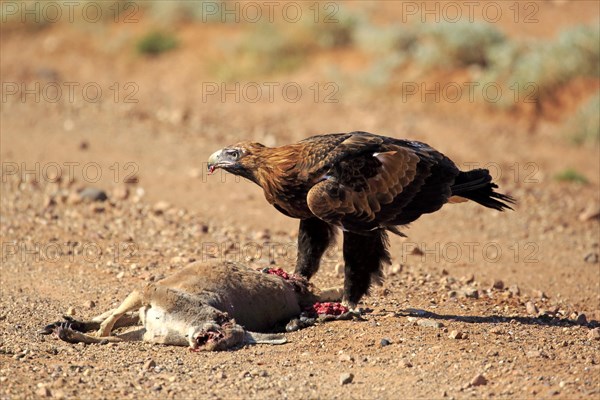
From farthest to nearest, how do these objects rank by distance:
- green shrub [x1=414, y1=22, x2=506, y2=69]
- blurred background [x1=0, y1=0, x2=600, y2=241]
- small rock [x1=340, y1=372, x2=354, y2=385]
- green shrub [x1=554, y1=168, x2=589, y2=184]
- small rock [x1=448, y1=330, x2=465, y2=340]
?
green shrub [x1=414, y1=22, x2=506, y2=69]
green shrub [x1=554, y1=168, x2=589, y2=184]
blurred background [x1=0, y1=0, x2=600, y2=241]
small rock [x1=448, y1=330, x2=465, y2=340]
small rock [x1=340, y1=372, x2=354, y2=385]

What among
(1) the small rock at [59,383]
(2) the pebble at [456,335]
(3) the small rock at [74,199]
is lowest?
(1) the small rock at [59,383]

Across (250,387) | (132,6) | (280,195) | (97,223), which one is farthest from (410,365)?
(132,6)

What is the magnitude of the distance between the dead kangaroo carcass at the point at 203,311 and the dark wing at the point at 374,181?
737 millimetres

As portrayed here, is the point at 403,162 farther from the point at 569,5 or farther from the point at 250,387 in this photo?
the point at 569,5

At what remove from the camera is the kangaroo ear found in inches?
285

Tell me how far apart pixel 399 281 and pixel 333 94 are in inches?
334

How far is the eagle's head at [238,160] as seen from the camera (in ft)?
26.1

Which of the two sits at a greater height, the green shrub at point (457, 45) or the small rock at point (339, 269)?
the green shrub at point (457, 45)

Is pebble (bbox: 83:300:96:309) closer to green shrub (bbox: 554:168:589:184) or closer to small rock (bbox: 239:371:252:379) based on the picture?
small rock (bbox: 239:371:252:379)

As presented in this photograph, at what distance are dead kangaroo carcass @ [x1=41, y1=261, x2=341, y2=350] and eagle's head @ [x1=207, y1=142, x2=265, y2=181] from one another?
0.73 m
